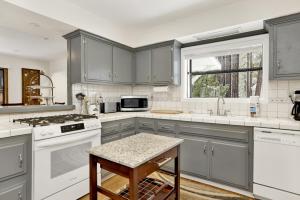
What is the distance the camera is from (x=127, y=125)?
109 inches

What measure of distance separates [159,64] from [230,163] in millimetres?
1966

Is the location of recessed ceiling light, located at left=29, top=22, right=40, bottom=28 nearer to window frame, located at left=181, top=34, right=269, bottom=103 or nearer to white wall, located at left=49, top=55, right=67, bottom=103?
white wall, located at left=49, top=55, right=67, bottom=103

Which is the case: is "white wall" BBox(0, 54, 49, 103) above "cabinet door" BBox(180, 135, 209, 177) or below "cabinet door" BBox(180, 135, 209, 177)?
above

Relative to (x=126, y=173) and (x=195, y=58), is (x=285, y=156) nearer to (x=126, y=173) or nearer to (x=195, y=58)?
(x=126, y=173)

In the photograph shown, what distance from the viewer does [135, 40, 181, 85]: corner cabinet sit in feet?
9.89

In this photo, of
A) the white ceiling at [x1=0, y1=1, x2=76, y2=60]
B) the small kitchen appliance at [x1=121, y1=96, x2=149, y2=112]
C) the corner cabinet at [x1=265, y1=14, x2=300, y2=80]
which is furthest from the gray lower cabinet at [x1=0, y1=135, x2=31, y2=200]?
the corner cabinet at [x1=265, y1=14, x2=300, y2=80]

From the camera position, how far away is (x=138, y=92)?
3746mm

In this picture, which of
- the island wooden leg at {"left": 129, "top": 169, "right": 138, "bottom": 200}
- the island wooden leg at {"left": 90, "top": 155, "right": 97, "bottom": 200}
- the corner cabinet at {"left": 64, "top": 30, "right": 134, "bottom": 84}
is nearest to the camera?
the island wooden leg at {"left": 129, "top": 169, "right": 138, "bottom": 200}

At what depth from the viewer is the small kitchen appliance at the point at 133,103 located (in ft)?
10.7

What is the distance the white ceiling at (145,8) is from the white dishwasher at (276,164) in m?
1.91

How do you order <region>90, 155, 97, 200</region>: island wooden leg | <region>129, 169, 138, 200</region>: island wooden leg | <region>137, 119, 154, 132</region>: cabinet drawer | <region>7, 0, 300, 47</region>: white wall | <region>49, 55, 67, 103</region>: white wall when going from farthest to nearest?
<region>49, 55, 67, 103</region>: white wall, <region>137, 119, 154, 132</region>: cabinet drawer, <region>7, 0, 300, 47</region>: white wall, <region>90, 155, 97, 200</region>: island wooden leg, <region>129, 169, 138, 200</region>: island wooden leg

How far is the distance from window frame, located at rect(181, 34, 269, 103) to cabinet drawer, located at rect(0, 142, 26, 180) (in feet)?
8.20

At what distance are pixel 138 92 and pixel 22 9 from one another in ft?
7.69

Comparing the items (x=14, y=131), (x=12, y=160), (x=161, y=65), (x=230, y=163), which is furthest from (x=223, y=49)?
(x=12, y=160)
